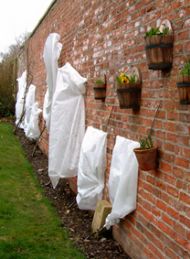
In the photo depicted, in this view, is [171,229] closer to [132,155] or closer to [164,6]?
[132,155]

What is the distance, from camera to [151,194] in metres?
3.39

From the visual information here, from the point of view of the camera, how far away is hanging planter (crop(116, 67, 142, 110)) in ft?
11.6

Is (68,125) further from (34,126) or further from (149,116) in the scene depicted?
(34,126)

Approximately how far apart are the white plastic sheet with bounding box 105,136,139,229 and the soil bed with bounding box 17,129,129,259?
0.26 meters

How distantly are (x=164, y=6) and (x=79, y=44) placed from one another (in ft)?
9.52

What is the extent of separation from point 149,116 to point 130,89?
31 cm

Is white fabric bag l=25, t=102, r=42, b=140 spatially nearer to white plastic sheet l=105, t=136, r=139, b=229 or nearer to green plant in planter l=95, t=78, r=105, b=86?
green plant in planter l=95, t=78, r=105, b=86

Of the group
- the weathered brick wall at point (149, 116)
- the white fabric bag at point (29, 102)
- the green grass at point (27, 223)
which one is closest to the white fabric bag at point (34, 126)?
the white fabric bag at point (29, 102)

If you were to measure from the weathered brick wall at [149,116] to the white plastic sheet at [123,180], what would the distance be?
77 mm

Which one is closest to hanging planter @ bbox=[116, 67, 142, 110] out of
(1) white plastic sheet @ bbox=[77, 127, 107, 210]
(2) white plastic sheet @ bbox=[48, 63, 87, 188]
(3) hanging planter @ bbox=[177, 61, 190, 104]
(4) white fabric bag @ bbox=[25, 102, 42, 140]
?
(3) hanging planter @ bbox=[177, 61, 190, 104]

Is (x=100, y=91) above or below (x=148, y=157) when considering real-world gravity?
above

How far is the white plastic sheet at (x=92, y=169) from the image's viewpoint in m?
4.55

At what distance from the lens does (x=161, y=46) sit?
293cm

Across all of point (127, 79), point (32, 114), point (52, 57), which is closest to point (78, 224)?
point (127, 79)
